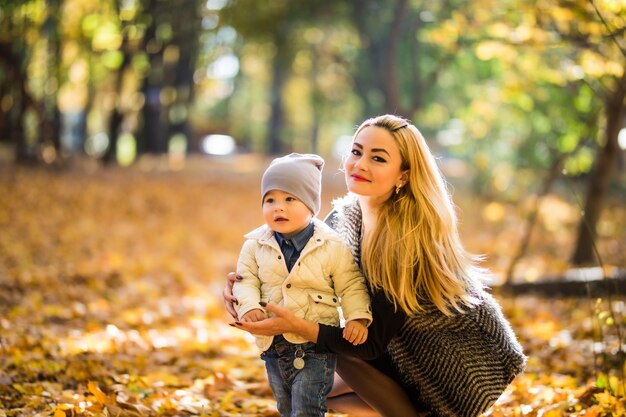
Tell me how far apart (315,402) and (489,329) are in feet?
3.00

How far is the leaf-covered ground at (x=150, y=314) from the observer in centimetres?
423

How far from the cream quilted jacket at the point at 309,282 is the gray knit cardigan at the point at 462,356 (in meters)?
0.24

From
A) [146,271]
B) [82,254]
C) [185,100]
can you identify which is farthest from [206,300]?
[185,100]

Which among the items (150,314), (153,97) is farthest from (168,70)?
(150,314)

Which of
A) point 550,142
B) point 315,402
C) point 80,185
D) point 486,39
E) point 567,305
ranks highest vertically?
point 550,142

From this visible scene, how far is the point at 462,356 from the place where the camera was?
11.0 ft

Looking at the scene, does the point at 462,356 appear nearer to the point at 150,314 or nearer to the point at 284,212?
the point at 284,212

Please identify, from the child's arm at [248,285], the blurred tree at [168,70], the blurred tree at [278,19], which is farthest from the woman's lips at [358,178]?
the blurred tree at [278,19]

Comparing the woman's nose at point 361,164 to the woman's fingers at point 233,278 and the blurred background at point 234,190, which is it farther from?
the woman's fingers at point 233,278

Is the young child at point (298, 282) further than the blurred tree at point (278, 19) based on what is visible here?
No

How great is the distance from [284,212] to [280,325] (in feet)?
1.70

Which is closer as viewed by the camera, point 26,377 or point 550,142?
point 26,377

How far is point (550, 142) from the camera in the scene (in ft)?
54.4

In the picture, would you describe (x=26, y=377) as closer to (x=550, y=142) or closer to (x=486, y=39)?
(x=486, y=39)
